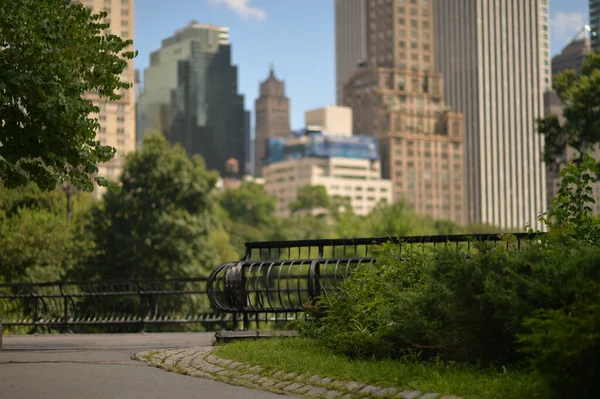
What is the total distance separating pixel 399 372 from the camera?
10219 millimetres

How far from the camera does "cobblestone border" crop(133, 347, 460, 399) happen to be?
9680 mm

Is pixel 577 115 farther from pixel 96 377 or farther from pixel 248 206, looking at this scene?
pixel 248 206

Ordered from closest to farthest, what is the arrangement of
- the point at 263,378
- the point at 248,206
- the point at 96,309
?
the point at 263,378 < the point at 96,309 < the point at 248,206

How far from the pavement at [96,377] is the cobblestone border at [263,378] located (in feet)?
0.64

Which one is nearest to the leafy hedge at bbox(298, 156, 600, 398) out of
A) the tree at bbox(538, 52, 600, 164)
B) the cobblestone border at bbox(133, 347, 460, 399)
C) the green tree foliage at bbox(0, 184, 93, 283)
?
the cobblestone border at bbox(133, 347, 460, 399)

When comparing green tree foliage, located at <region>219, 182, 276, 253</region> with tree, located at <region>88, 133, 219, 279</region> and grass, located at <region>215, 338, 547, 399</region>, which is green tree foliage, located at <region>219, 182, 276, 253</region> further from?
grass, located at <region>215, 338, 547, 399</region>

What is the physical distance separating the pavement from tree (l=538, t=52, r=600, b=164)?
110ft

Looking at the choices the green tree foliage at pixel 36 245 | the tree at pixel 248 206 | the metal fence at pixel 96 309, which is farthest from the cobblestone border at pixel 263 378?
the tree at pixel 248 206

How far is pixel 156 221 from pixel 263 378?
159ft

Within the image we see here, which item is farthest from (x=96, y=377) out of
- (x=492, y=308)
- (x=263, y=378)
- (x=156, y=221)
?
(x=156, y=221)

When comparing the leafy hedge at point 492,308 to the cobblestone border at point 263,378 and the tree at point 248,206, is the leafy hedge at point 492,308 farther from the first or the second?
the tree at point 248,206

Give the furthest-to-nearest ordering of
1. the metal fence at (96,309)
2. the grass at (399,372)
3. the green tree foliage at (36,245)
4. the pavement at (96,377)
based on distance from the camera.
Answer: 1. the green tree foliage at (36,245)
2. the metal fence at (96,309)
3. the pavement at (96,377)
4. the grass at (399,372)

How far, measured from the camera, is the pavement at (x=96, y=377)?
33.8 feet

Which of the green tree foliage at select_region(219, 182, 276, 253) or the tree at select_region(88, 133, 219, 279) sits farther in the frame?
the green tree foliage at select_region(219, 182, 276, 253)
